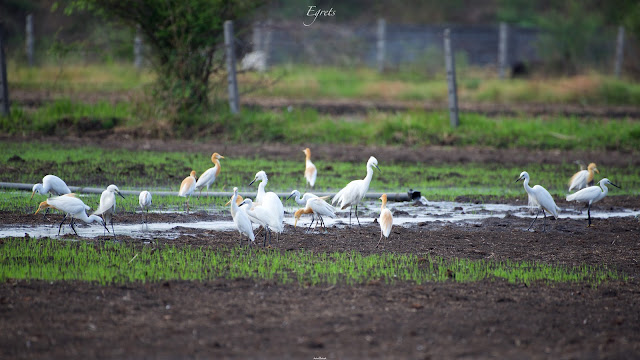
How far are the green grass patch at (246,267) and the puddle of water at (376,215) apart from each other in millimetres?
809

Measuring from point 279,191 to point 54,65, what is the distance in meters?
15.5

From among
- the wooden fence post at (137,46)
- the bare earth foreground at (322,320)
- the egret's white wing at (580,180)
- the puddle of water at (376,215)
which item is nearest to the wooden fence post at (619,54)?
the egret's white wing at (580,180)

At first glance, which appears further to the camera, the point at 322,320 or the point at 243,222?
the point at 243,222

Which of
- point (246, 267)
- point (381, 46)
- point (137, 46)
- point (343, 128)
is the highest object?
point (381, 46)

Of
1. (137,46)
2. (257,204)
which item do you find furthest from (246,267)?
(137,46)

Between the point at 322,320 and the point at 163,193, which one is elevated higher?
the point at 163,193

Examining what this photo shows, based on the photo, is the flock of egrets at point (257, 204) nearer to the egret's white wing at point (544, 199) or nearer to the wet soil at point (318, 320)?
the egret's white wing at point (544, 199)

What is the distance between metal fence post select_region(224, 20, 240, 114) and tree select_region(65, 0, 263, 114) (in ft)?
0.91

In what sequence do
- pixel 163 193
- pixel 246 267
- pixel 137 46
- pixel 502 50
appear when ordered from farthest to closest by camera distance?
pixel 502 50 < pixel 137 46 < pixel 163 193 < pixel 246 267

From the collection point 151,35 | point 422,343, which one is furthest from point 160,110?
point 422,343

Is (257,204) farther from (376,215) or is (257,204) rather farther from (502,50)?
(502,50)

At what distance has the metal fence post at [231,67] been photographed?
19.2m

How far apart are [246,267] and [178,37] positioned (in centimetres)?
1232

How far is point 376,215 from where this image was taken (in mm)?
11594
